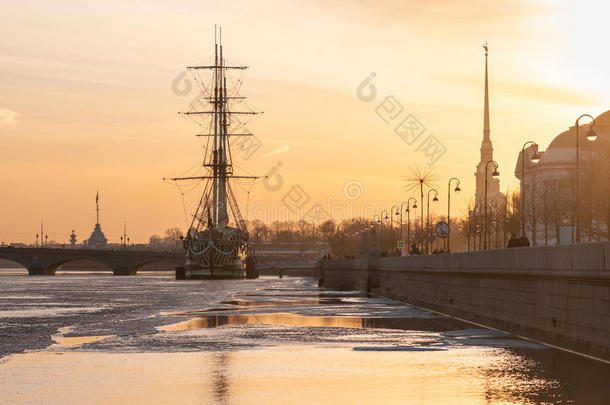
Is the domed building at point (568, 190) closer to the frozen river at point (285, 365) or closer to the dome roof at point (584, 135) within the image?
the dome roof at point (584, 135)

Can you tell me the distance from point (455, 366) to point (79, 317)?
2627 centimetres

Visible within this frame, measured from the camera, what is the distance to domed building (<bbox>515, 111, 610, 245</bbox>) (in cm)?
8981

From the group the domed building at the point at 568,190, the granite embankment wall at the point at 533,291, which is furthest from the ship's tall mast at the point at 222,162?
the granite embankment wall at the point at 533,291

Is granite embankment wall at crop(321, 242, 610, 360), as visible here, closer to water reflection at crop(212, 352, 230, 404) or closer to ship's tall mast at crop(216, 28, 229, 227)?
water reflection at crop(212, 352, 230, 404)

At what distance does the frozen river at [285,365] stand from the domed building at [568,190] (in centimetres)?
1264

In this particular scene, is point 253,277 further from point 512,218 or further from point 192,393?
point 192,393

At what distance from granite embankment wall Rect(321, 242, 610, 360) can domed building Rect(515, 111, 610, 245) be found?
5500mm

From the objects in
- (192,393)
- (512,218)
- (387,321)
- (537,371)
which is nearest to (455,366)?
(537,371)

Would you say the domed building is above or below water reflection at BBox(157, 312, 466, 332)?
above

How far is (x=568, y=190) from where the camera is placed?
135 meters

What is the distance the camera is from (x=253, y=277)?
7781 inches

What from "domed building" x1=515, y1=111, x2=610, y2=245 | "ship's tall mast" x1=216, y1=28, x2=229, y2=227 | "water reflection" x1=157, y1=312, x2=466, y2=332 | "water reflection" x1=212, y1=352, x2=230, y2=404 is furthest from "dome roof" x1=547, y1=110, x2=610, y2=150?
"water reflection" x1=212, y1=352, x2=230, y2=404

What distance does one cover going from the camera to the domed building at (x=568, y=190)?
3536 inches

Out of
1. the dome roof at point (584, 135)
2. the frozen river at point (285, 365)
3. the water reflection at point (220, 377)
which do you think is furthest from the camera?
the dome roof at point (584, 135)
